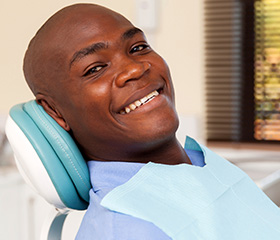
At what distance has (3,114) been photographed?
8.77 feet

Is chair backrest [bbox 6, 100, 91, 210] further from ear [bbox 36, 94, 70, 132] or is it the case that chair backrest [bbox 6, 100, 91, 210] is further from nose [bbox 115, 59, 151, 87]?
nose [bbox 115, 59, 151, 87]

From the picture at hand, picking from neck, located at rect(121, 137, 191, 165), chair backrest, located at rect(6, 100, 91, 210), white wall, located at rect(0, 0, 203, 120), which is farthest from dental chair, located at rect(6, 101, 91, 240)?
white wall, located at rect(0, 0, 203, 120)

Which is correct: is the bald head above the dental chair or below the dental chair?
above

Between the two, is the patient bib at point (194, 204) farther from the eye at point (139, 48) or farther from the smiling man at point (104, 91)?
the eye at point (139, 48)

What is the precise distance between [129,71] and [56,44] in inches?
5.7

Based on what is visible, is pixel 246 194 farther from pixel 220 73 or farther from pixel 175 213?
pixel 220 73

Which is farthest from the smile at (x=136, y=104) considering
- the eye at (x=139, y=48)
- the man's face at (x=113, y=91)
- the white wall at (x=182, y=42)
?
the white wall at (x=182, y=42)

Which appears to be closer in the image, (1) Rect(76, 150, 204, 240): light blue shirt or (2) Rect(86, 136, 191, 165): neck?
(1) Rect(76, 150, 204, 240): light blue shirt

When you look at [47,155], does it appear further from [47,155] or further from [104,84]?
[104,84]

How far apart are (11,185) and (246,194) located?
1511mm

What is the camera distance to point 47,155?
98 cm

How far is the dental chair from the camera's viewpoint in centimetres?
98

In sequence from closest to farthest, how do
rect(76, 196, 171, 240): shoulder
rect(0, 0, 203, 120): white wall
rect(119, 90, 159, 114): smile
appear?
rect(76, 196, 171, 240): shoulder
rect(119, 90, 159, 114): smile
rect(0, 0, 203, 120): white wall

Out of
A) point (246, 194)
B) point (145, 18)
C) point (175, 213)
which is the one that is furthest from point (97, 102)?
point (145, 18)
